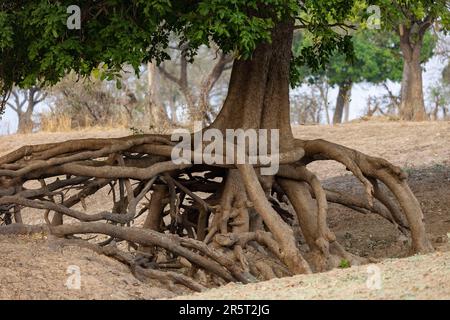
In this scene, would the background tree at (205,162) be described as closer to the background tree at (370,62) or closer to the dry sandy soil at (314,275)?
the dry sandy soil at (314,275)

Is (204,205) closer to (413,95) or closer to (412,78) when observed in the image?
(413,95)

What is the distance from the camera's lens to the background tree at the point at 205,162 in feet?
31.1

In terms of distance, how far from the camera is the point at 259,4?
1005 cm

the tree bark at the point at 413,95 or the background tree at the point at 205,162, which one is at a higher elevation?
the tree bark at the point at 413,95

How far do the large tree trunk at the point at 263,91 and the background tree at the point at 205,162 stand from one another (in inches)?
0.5

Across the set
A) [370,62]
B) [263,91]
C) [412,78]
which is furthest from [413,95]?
[263,91]

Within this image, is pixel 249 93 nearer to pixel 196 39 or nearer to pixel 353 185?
pixel 196 39

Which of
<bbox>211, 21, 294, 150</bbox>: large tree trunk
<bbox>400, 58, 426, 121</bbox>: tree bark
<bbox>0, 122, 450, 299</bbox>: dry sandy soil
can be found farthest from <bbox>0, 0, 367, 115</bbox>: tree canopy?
<bbox>400, 58, 426, 121</bbox>: tree bark

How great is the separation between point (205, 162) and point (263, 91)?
3.79ft

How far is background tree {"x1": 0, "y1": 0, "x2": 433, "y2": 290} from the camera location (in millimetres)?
9492

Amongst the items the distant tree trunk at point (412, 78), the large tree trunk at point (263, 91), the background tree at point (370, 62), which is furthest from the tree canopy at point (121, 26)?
the background tree at point (370, 62)

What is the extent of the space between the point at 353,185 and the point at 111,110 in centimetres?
1137

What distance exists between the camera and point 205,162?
1065 centimetres
